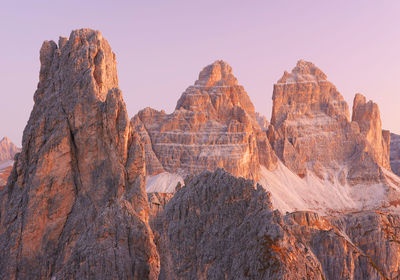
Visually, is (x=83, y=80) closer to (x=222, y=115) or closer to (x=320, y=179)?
(x=222, y=115)

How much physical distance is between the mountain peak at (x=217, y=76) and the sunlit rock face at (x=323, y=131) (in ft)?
71.9

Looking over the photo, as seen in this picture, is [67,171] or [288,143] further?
[288,143]

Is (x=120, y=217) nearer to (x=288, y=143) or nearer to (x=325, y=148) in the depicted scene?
(x=288, y=143)

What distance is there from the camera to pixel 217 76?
145 meters

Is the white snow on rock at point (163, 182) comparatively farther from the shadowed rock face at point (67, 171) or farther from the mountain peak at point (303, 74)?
the shadowed rock face at point (67, 171)

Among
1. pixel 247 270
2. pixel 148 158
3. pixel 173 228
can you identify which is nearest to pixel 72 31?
pixel 173 228

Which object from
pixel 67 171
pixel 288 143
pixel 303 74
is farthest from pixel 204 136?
pixel 67 171

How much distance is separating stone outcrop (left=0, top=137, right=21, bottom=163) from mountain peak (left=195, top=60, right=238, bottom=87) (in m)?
99.8

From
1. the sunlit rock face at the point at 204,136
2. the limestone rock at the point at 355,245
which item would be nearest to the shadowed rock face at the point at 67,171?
the limestone rock at the point at 355,245

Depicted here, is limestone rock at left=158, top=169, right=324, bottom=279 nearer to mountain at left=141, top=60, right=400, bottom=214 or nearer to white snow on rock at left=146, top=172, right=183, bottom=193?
white snow on rock at left=146, top=172, right=183, bottom=193

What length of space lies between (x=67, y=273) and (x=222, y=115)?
387 ft

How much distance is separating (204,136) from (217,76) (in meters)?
31.6

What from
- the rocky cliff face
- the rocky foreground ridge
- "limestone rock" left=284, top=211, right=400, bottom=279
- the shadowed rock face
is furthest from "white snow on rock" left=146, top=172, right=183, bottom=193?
the rocky cliff face

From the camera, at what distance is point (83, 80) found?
3991cm
